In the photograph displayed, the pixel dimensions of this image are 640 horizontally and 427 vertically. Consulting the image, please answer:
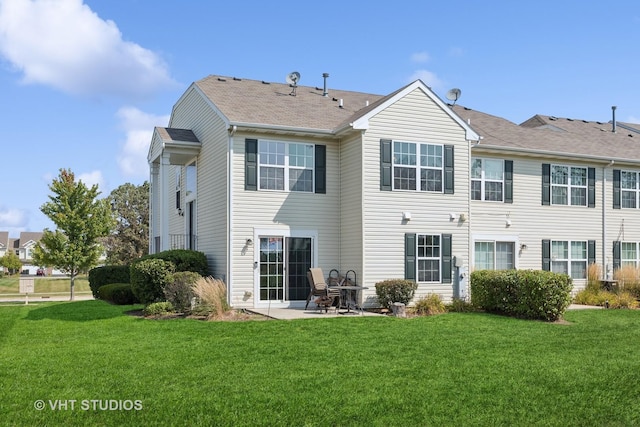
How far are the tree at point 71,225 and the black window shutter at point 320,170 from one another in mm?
13884

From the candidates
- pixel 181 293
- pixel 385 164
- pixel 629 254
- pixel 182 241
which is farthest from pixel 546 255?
pixel 182 241

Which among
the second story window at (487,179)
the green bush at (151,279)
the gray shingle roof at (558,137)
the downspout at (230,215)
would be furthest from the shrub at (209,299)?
the gray shingle roof at (558,137)

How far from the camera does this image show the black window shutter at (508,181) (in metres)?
19.2

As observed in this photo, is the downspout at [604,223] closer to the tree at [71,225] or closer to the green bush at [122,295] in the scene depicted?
the green bush at [122,295]

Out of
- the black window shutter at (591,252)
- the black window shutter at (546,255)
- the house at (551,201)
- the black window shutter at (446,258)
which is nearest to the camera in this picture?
the black window shutter at (446,258)

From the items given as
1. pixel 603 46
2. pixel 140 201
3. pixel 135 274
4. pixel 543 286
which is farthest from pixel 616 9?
pixel 140 201

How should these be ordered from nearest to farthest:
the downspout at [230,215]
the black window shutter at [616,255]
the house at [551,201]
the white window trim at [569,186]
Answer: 1. the downspout at [230,215]
2. the house at [551,201]
3. the white window trim at [569,186]
4. the black window shutter at [616,255]

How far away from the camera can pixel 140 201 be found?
47.8 metres

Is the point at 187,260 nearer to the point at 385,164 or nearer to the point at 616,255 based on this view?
the point at 385,164

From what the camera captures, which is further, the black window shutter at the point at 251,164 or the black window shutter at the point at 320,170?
the black window shutter at the point at 320,170

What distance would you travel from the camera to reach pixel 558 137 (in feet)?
71.1

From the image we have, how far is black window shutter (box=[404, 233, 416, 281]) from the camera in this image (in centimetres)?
1630

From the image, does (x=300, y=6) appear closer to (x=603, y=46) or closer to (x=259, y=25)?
(x=259, y=25)

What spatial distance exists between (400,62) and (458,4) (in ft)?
6.39
